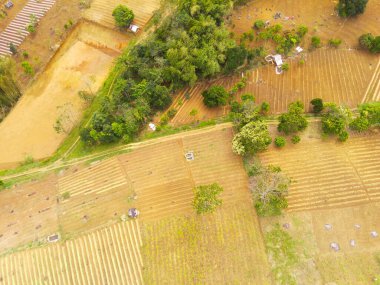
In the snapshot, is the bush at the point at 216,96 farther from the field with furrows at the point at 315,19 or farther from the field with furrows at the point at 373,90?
the field with furrows at the point at 373,90

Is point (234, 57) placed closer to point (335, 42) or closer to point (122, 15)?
point (335, 42)

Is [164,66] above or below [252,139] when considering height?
above

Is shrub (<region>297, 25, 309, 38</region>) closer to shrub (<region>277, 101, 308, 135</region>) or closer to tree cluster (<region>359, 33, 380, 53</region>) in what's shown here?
tree cluster (<region>359, 33, 380, 53</region>)

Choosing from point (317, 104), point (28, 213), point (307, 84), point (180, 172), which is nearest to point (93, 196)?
point (28, 213)

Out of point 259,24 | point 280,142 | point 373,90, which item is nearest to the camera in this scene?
point 280,142

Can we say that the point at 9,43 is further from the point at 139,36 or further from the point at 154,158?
the point at 154,158

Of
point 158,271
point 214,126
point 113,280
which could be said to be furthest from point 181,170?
point 113,280

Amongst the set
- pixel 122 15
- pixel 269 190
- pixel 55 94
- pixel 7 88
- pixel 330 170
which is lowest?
pixel 269 190
